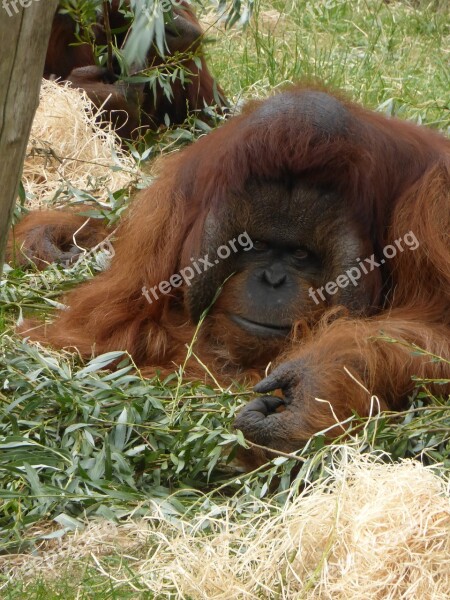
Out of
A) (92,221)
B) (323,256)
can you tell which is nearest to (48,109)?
(92,221)

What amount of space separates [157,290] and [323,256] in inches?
24.4

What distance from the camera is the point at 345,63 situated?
7039 millimetres

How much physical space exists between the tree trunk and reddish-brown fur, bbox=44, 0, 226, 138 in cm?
360

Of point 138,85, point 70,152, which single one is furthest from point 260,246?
point 138,85

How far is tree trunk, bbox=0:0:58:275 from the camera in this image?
2.43 meters

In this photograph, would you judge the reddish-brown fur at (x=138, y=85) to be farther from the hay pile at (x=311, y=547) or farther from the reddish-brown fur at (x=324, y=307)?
the hay pile at (x=311, y=547)

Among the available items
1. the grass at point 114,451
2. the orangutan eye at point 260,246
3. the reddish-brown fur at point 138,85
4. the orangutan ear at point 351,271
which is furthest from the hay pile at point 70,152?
the orangutan ear at point 351,271

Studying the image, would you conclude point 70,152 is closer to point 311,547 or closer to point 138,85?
point 138,85

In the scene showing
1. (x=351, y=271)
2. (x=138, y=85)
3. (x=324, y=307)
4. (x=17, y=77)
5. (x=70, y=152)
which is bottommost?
(x=70, y=152)

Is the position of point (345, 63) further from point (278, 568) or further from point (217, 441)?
point (278, 568)

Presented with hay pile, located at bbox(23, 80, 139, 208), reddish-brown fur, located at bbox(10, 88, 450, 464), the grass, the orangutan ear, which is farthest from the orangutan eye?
hay pile, located at bbox(23, 80, 139, 208)

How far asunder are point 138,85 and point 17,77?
3.91m

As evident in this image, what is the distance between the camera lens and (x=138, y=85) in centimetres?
634

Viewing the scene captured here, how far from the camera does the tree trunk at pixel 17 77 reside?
243 cm
